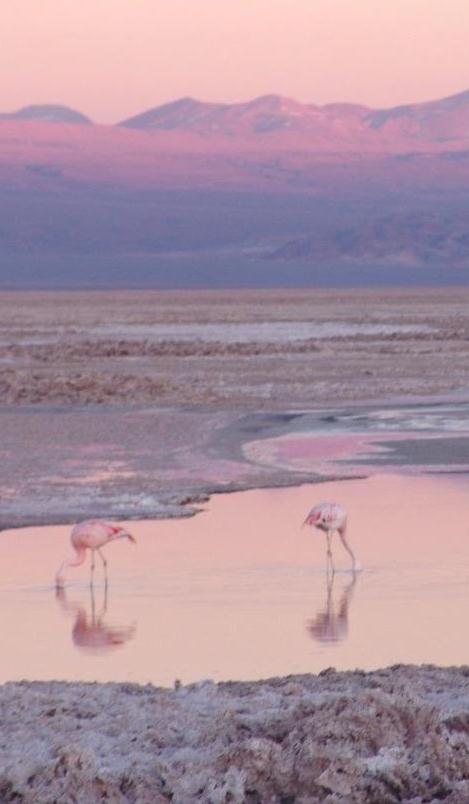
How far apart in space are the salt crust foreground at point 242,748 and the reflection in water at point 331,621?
2.41m

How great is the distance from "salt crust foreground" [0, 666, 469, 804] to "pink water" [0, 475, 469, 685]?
1.56 metres

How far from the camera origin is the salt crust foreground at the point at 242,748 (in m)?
5.70

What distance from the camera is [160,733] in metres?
6.21

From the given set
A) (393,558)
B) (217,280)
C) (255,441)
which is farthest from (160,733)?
(217,280)

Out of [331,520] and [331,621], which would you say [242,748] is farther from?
[331,520]

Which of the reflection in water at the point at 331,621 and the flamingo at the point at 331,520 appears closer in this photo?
the reflection in water at the point at 331,621

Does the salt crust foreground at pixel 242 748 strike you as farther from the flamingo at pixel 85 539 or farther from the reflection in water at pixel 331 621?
the flamingo at pixel 85 539

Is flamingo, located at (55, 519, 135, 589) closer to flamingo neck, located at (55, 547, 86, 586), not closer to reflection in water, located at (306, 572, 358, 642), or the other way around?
flamingo neck, located at (55, 547, 86, 586)

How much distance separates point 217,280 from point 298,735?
167268mm

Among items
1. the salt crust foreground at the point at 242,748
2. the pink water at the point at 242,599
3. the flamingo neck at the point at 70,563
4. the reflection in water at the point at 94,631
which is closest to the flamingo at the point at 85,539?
the flamingo neck at the point at 70,563

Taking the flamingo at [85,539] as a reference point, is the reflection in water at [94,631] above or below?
below

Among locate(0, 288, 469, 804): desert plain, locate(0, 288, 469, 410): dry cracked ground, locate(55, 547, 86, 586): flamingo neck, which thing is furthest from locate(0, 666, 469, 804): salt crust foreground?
locate(0, 288, 469, 410): dry cracked ground

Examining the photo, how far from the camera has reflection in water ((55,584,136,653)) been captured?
361 inches

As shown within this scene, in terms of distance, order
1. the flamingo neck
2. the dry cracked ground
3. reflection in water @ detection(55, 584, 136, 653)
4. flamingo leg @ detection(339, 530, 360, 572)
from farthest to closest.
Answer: the dry cracked ground, flamingo leg @ detection(339, 530, 360, 572), the flamingo neck, reflection in water @ detection(55, 584, 136, 653)
